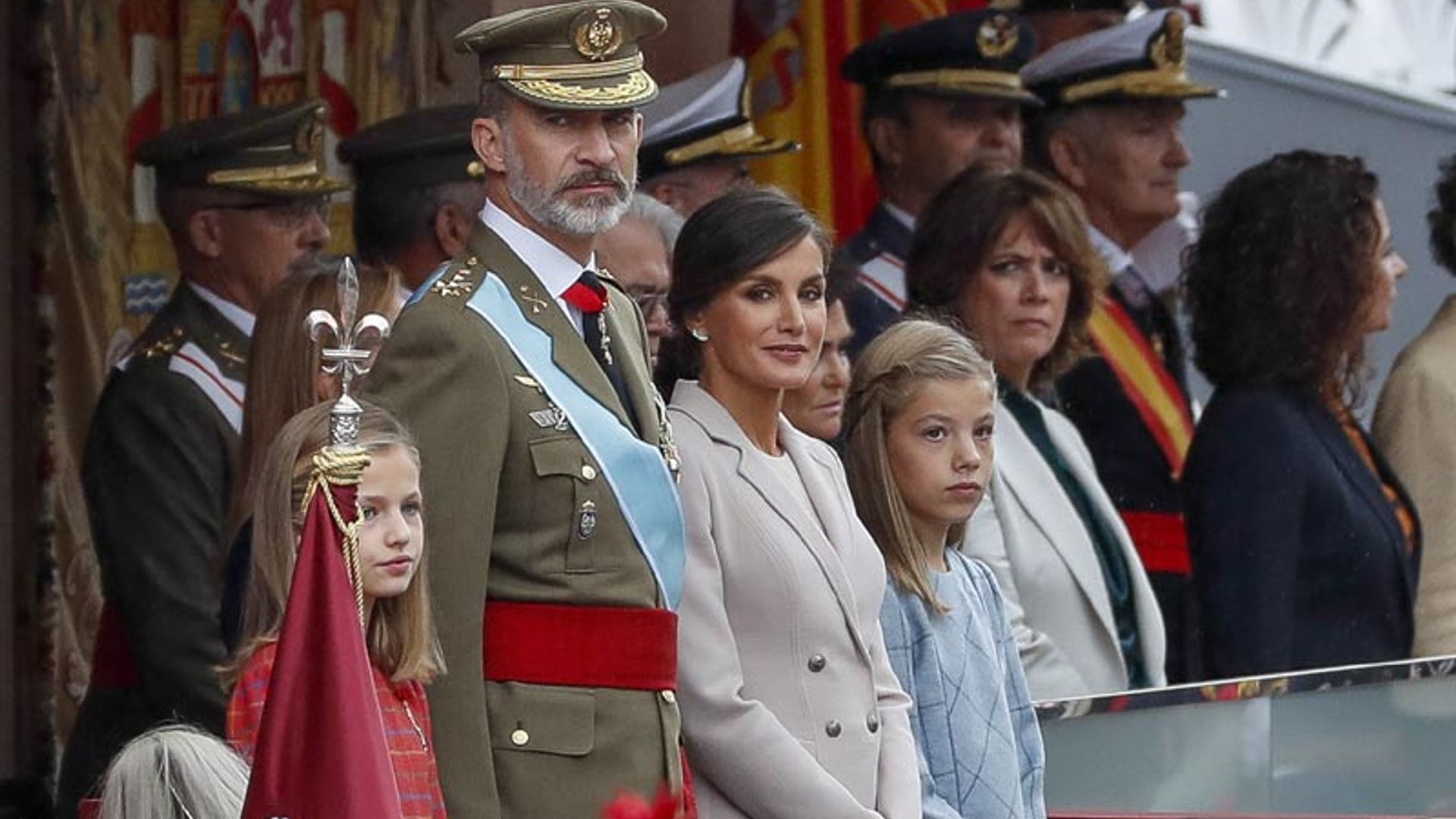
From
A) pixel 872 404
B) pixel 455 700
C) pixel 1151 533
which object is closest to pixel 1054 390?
pixel 1151 533

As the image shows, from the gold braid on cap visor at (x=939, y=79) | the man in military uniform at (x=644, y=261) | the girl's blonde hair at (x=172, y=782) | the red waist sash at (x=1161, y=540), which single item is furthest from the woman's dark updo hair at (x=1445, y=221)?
the girl's blonde hair at (x=172, y=782)

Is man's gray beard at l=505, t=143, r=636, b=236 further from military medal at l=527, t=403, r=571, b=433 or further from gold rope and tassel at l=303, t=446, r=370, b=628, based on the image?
gold rope and tassel at l=303, t=446, r=370, b=628

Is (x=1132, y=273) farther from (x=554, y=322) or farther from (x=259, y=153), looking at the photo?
(x=554, y=322)

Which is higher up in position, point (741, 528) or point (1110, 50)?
point (1110, 50)

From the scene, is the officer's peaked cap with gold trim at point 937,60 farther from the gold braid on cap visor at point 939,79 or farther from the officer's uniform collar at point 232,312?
the officer's uniform collar at point 232,312

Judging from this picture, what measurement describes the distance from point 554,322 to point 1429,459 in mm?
3734

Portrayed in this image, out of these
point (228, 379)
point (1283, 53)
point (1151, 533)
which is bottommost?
point (1151, 533)

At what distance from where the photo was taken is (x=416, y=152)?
6.72 m

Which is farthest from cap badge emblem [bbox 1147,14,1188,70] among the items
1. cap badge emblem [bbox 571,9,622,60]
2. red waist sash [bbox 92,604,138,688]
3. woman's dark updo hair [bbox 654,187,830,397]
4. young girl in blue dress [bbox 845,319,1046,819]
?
cap badge emblem [bbox 571,9,622,60]

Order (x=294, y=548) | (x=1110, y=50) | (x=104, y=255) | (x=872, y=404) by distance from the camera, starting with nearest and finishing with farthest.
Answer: (x=294, y=548), (x=872, y=404), (x=104, y=255), (x=1110, y=50)

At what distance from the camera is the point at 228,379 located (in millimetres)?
6402

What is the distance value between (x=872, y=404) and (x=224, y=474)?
1340mm

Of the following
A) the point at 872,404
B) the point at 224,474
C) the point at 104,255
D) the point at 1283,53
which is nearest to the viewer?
the point at 872,404

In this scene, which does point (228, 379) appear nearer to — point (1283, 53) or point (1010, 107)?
point (1010, 107)
